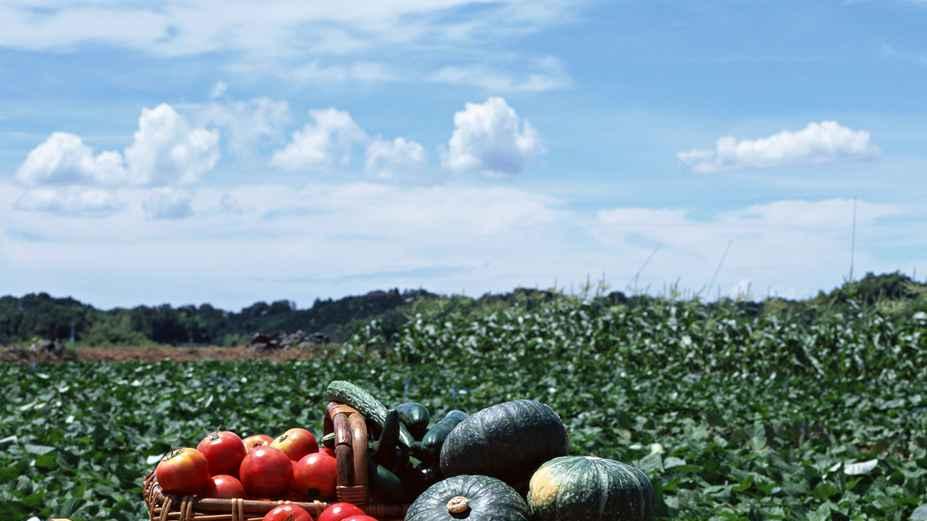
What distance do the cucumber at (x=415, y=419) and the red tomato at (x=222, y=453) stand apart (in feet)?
2.72

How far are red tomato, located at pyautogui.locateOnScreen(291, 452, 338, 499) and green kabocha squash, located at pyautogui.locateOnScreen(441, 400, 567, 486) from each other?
1.67ft

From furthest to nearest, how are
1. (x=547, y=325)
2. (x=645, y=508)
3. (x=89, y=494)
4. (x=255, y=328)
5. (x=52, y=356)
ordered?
(x=255, y=328), (x=52, y=356), (x=547, y=325), (x=89, y=494), (x=645, y=508)

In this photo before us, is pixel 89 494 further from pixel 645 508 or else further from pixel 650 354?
pixel 650 354

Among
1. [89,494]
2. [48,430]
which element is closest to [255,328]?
[48,430]

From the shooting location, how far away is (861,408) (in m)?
11.1

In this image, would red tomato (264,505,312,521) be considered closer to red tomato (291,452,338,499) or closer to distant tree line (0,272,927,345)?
red tomato (291,452,338,499)

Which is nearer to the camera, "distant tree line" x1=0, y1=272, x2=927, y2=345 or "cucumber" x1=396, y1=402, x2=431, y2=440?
"cucumber" x1=396, y1=402, x2=431, y2=440

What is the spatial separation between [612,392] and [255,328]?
33538 millimetres

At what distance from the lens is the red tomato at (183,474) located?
453 cm

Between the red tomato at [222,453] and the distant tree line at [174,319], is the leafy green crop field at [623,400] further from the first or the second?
the distant tree line at [174,319]

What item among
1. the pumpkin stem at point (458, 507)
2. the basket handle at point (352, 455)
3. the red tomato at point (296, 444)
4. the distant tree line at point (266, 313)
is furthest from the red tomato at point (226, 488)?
the distant tree line at point (266, 313)

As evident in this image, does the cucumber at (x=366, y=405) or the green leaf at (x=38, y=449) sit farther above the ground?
the cucumber at (x=366, y=405)

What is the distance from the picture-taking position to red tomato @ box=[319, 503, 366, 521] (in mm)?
4258

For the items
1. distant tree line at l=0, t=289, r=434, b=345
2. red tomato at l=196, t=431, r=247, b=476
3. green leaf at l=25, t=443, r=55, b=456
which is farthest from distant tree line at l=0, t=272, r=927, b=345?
red tomato at l=196, t=431, r=247, b=476
